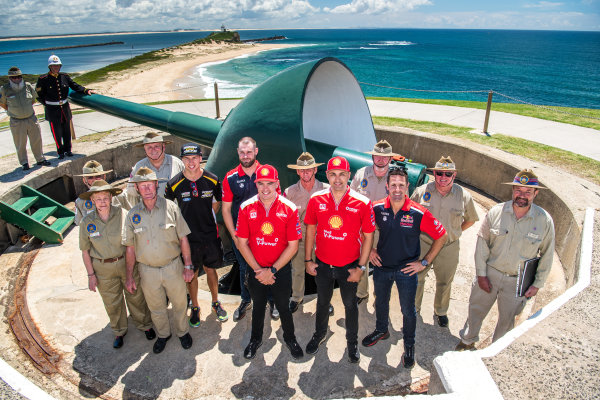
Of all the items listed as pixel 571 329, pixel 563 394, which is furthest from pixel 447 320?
pixel 563 394

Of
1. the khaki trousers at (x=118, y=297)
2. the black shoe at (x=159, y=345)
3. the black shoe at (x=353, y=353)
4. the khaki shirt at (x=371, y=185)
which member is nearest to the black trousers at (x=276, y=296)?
the black shoe at (x=353, y=353)

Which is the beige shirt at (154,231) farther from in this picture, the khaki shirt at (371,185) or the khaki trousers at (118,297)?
the khaki shirt at (371,185)

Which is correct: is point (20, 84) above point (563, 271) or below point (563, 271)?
above

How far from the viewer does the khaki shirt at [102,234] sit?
10.9ft

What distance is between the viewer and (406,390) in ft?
10.7

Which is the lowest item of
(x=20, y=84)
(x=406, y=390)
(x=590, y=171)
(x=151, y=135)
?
(x=406, y=390)

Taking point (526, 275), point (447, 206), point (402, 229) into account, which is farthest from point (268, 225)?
point (526, 275)

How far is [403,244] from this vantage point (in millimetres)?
3178

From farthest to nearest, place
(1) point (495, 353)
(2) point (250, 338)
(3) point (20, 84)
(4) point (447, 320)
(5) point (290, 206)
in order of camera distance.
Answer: (3) point (20, 84)
(4) point (447, 320)
(2) point (250, 338)
(5) point (290, 206)
(1) point (495, 353)

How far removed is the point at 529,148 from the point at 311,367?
6.61 metres

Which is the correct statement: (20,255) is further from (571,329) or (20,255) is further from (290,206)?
(571,329)

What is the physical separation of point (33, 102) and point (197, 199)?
4798 mm

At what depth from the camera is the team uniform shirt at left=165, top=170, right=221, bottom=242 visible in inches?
145

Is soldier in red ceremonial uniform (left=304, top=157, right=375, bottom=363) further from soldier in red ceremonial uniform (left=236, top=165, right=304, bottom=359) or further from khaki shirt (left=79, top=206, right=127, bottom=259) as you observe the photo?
khaki shirt (left=79, top=206, right=127, bottom=259)
